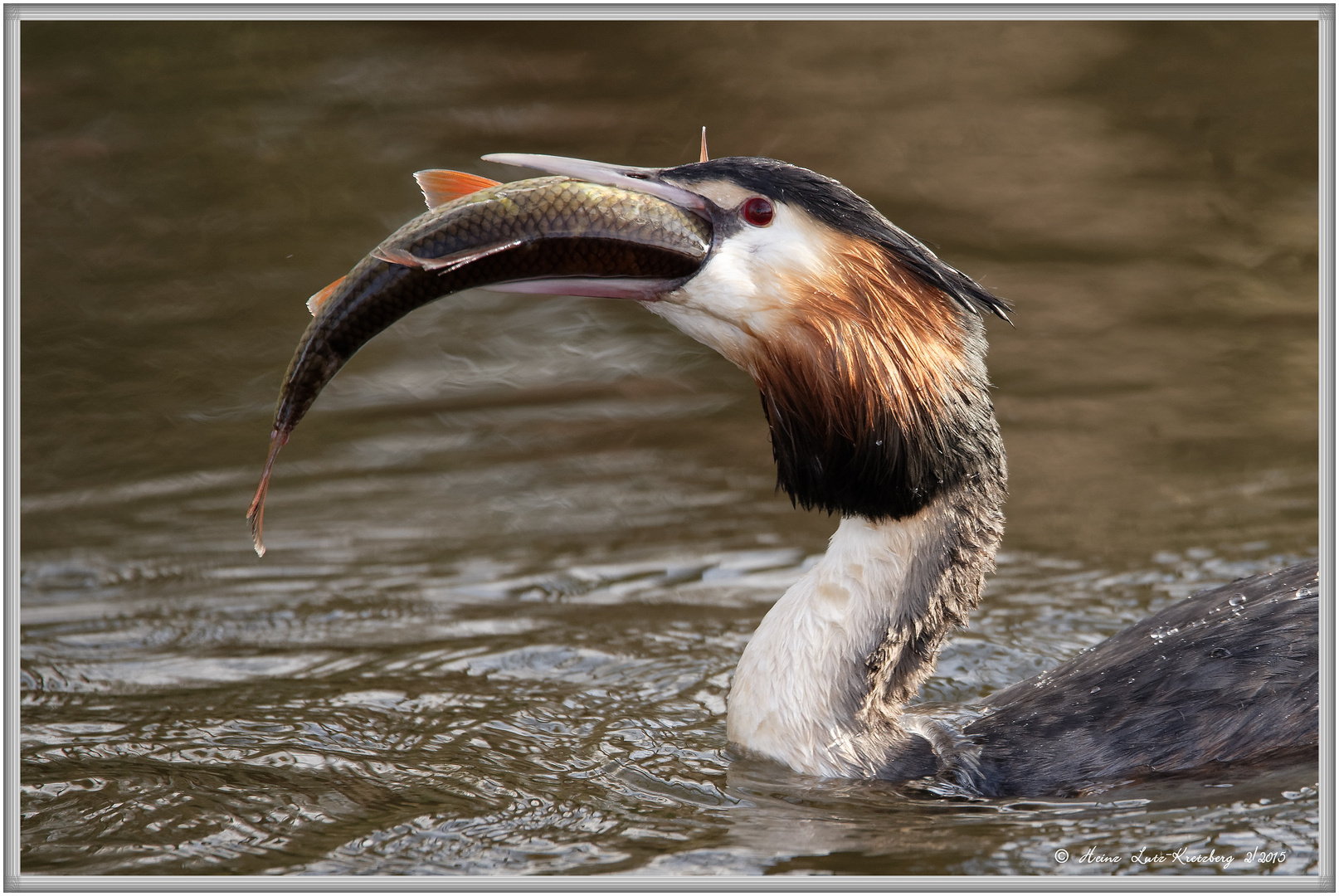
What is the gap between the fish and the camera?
4.27 metres

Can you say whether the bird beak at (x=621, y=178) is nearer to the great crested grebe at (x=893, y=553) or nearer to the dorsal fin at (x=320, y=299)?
the great crested grebe at (x=893, y=553)

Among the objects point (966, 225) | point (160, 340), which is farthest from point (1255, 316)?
point (160, 340)

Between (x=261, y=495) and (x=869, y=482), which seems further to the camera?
(x=869, y=482)

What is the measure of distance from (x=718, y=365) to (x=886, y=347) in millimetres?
4742

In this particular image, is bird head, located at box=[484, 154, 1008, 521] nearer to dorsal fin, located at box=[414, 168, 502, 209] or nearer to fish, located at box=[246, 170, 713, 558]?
fish, located at box=[246, 170, 713, 558]

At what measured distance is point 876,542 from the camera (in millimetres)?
4840

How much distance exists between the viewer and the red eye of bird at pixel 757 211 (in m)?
4.48

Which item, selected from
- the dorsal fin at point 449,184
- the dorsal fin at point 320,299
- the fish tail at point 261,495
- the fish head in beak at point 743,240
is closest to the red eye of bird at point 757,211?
the fish head in beak at point 743,240

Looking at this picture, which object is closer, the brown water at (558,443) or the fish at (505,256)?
the fish at (505,256)

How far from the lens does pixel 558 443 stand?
838cm

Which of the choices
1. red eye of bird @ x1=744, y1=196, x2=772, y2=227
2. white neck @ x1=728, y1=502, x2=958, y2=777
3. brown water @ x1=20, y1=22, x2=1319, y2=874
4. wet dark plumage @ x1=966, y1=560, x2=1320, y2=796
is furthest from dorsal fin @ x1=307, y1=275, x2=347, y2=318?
wet dark plumage @ x1=966, y1=560, x2=1320, y2=796

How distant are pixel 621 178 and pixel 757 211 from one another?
39 cm

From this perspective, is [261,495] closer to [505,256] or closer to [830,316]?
[505,256]

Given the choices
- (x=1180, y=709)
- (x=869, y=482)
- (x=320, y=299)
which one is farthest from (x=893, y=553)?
(x=320, y=299)
